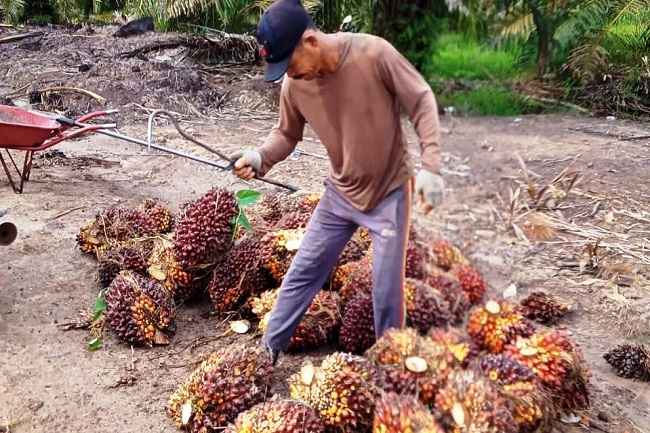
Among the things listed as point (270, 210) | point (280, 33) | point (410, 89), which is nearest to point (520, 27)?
point (410, 89)

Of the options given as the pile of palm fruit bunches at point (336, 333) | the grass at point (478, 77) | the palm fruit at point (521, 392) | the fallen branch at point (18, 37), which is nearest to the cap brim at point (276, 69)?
the pile of palm fruit bunches at point (336, 333)

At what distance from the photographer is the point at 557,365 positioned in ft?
6.98

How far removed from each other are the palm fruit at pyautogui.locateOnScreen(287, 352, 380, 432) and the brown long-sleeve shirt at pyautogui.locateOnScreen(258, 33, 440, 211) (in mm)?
581

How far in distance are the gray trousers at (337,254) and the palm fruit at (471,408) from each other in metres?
0.46

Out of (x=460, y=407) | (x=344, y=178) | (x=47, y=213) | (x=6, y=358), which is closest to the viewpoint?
(x=460, y=407)

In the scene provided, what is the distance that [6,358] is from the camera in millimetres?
2689

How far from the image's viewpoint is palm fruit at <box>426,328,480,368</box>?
204 centimetres

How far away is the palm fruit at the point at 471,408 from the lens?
5.73 ft

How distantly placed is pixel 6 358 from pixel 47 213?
1623 mm

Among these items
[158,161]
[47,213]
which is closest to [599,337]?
[47,213]

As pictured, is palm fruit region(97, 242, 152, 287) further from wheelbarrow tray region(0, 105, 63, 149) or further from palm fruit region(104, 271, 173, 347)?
wheelbarrow tray region(0, 105, 63, 149)

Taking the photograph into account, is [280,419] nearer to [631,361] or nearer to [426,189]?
[426,189]

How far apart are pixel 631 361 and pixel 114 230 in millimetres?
2599

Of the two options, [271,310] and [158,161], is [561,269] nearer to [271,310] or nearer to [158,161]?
[271,310]
